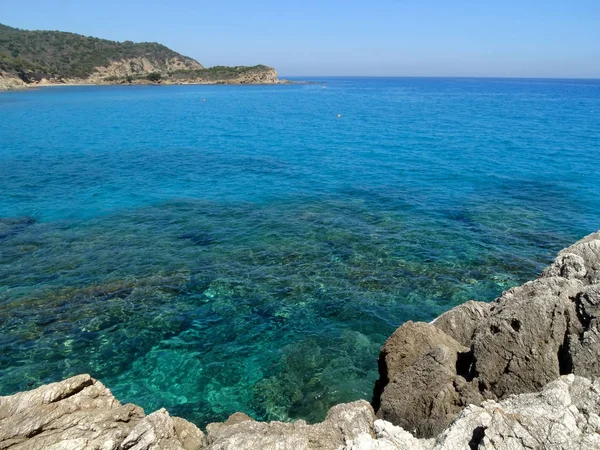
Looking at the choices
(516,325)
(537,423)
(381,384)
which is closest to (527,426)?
(537,423)

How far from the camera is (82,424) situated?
30.7ft

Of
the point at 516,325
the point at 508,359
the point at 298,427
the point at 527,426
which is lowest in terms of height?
the point at 298,427

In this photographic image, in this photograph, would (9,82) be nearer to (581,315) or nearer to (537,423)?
(581,315)

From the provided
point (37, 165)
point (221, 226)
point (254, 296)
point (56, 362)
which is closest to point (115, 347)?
point (56, 362)

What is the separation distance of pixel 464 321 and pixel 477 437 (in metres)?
6.93

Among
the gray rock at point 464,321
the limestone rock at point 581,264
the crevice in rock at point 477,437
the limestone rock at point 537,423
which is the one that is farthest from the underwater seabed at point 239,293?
the crevice in rock at point 477,437

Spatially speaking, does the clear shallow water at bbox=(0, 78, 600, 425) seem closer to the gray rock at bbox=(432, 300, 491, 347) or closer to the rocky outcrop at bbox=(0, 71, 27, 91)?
the gray rock at bbox=(432, 300, 491, 347)

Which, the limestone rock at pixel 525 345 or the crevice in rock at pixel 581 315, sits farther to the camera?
the limestone rock at pixel 525 345

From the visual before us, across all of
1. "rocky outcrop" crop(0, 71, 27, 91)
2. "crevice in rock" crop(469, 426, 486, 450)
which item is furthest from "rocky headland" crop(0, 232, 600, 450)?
"rocky outcrop" crop(0, 71, 27, 91)

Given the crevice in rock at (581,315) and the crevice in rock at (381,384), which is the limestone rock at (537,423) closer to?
the crevice in rock at (581,315)

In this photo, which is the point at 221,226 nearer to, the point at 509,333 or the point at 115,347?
the point at 115,347

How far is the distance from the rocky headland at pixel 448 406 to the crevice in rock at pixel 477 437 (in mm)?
16

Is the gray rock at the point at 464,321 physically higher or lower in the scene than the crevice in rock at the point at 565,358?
lower

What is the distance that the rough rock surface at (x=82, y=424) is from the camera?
8.78 metres
